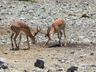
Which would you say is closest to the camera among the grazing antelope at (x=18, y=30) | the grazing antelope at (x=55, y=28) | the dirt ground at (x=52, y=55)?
the dirt ground at (x=52, y=55)

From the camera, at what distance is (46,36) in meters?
22.6

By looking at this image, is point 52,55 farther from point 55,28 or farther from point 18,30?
point 55,28

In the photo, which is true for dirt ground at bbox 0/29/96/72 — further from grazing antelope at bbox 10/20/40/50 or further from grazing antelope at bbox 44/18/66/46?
grazing antelope at bbox 44/18/66/46

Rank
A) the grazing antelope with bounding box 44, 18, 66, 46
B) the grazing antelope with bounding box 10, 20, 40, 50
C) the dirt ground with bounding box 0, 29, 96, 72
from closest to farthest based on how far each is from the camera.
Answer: the dirt ground with bounding box 0, 29, 96, 72
the grazing antelope with bounding box 10, 20, 40, 50
the grazing antelope with bounding box 44, 18, 66, 46

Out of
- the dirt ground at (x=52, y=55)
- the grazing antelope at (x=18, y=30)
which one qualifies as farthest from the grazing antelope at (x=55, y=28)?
the grazing antelope at (x=18, y=30)

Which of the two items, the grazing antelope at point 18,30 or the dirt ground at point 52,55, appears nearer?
the dirt ground at point 52,55

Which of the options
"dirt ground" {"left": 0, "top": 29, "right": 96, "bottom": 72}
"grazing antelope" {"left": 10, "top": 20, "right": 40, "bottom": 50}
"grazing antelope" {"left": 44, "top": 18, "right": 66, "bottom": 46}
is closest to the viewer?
"dirt ground" {"left": 0, "top": 29, "right": 96, "bottom": 72}

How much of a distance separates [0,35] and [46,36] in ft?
7.17

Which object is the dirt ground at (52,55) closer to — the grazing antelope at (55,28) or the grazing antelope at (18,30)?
the grazing antelope at (18,30)

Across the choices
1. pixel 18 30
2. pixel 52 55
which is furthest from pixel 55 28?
pixel 52 55

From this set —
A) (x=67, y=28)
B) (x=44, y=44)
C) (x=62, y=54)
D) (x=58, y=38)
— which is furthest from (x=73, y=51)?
(x=67, y=28)

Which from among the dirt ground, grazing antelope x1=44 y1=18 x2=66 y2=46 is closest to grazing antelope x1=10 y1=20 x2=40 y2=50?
the dirt ground

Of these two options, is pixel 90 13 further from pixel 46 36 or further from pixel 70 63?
pixel 70 63

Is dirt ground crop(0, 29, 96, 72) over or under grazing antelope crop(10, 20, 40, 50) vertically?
under
